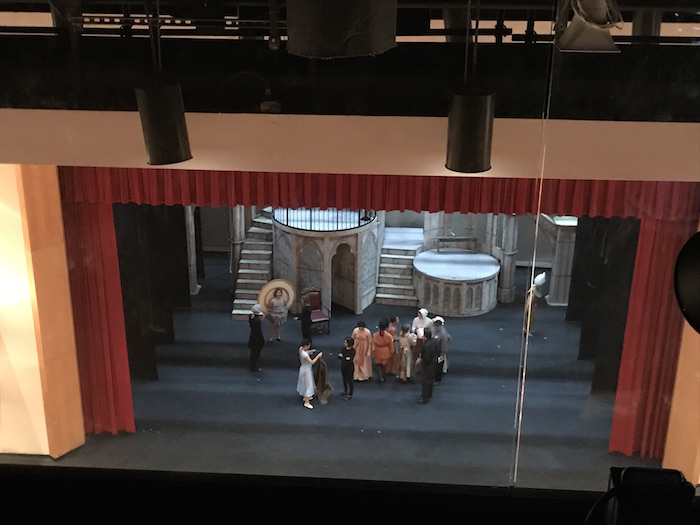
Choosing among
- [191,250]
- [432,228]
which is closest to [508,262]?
[432,228]

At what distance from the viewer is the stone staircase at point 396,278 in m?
7.66

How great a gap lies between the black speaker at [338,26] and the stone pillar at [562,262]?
403 centimetres

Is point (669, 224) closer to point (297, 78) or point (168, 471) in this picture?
point (297, 78)

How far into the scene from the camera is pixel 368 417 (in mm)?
6934

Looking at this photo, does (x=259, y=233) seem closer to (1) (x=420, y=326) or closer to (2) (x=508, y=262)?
(1) (x=420, y=326)

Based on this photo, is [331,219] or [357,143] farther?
[331,219]

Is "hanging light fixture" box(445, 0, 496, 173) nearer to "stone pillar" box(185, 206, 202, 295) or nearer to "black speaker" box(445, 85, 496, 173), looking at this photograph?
"black speaker" box(445, 85, 496, 173)

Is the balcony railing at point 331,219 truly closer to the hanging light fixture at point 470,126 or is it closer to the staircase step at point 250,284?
the staircase step at point 250,284

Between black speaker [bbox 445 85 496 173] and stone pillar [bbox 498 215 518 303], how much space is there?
3664 mm

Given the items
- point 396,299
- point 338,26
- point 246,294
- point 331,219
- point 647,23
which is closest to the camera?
point 338,26

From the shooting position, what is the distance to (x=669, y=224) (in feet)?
20.0

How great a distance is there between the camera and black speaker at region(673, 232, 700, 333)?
201 cm

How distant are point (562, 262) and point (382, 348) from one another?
1.82 metres

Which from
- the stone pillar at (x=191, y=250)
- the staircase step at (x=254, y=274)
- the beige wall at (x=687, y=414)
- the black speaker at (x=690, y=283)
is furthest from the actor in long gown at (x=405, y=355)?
the black speaker at (x=690, y=283)
